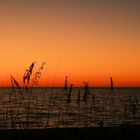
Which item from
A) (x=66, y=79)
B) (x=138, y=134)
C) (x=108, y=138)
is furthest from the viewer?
(x=66, y=79)

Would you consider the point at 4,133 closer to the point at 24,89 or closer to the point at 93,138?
the point at 24,89

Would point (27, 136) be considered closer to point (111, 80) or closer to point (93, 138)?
point (93, 138)

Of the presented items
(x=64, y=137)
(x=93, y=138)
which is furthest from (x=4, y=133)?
(x=93, y=138)

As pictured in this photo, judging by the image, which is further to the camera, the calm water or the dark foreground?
the calm water

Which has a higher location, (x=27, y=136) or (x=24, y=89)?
(x=24, y=89)

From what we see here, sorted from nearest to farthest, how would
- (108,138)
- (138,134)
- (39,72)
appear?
(108,138), (138,134), (39,72)

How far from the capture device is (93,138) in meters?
13.5

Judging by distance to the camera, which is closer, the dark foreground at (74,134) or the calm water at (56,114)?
the dark foreground at (74,134)

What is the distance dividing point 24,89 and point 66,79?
7.31ft

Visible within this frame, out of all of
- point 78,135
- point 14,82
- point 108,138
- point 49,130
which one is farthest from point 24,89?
point 108,138

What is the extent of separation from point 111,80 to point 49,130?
3.88 metres

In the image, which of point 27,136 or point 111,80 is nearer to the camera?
point 27,136

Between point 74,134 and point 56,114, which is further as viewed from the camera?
point 56,114

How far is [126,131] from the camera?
580 inches
